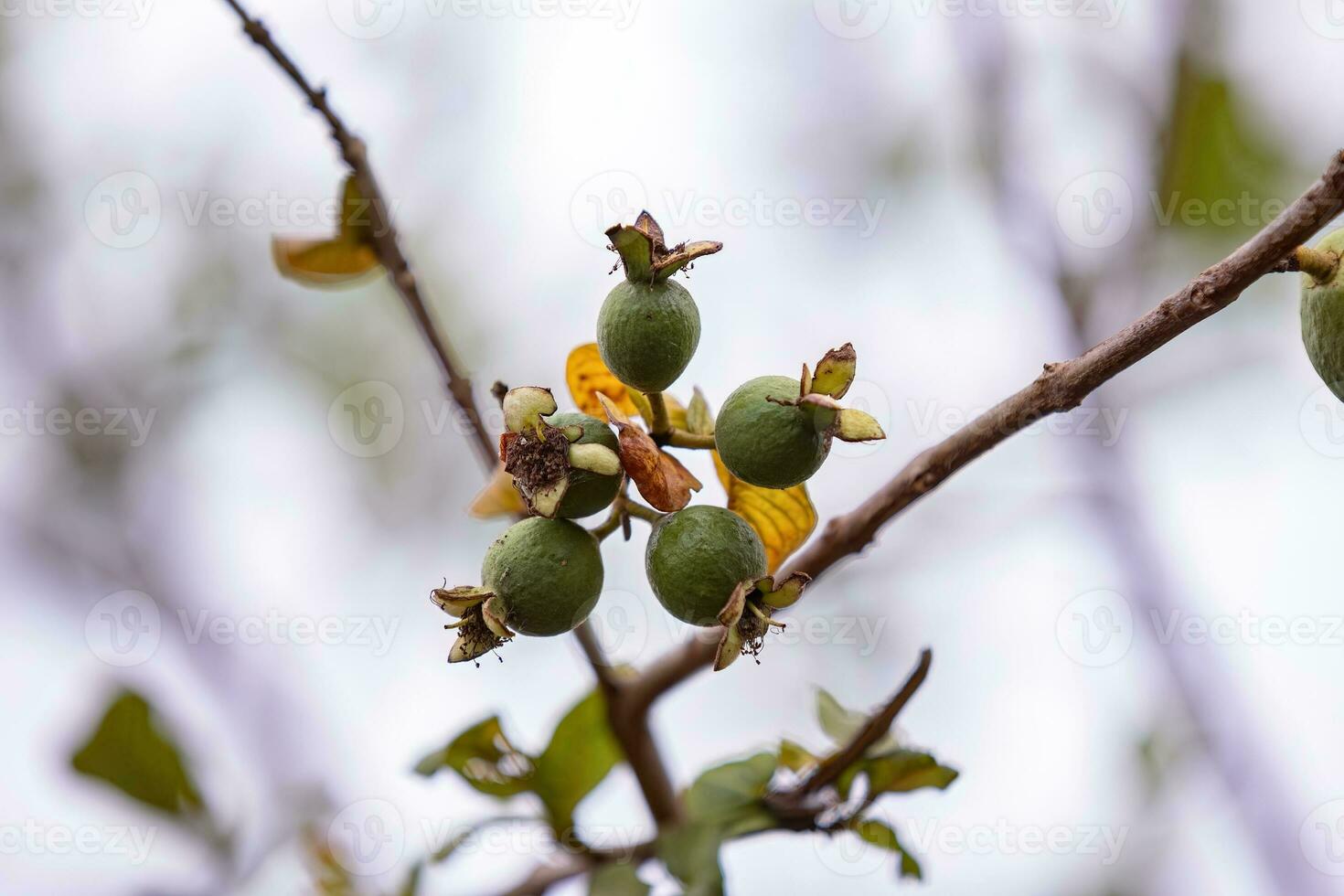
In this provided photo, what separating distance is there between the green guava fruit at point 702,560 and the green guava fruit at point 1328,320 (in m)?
0.56

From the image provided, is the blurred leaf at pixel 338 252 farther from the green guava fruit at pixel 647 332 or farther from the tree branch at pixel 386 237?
the green guava fruit at pixel 647 332

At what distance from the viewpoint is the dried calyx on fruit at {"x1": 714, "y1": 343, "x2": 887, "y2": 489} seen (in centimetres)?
103

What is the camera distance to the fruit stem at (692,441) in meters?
1.20

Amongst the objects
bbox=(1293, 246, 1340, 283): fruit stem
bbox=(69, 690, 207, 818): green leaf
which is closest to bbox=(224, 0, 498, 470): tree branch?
bbox=(69, 690, 207, 818): green leaf

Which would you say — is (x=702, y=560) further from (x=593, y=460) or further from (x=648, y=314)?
(x=648, y=314)

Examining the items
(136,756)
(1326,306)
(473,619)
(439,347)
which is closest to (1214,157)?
(1326,306)

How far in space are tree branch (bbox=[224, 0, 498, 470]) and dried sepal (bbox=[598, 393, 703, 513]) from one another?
Answer: 1.19 feet

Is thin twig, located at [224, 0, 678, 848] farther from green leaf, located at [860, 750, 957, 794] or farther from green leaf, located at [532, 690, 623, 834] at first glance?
green leaf, located at [860, 750, 957, 794]

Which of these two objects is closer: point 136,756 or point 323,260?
point 323,260

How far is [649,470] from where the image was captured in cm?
106

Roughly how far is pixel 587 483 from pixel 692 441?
0.57ft

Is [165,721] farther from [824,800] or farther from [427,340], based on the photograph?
[824,800]

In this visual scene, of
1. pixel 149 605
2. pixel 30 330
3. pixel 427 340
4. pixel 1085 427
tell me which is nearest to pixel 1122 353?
pixel 427 340

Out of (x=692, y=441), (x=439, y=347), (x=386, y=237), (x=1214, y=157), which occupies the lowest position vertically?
(x=692, y=441)
